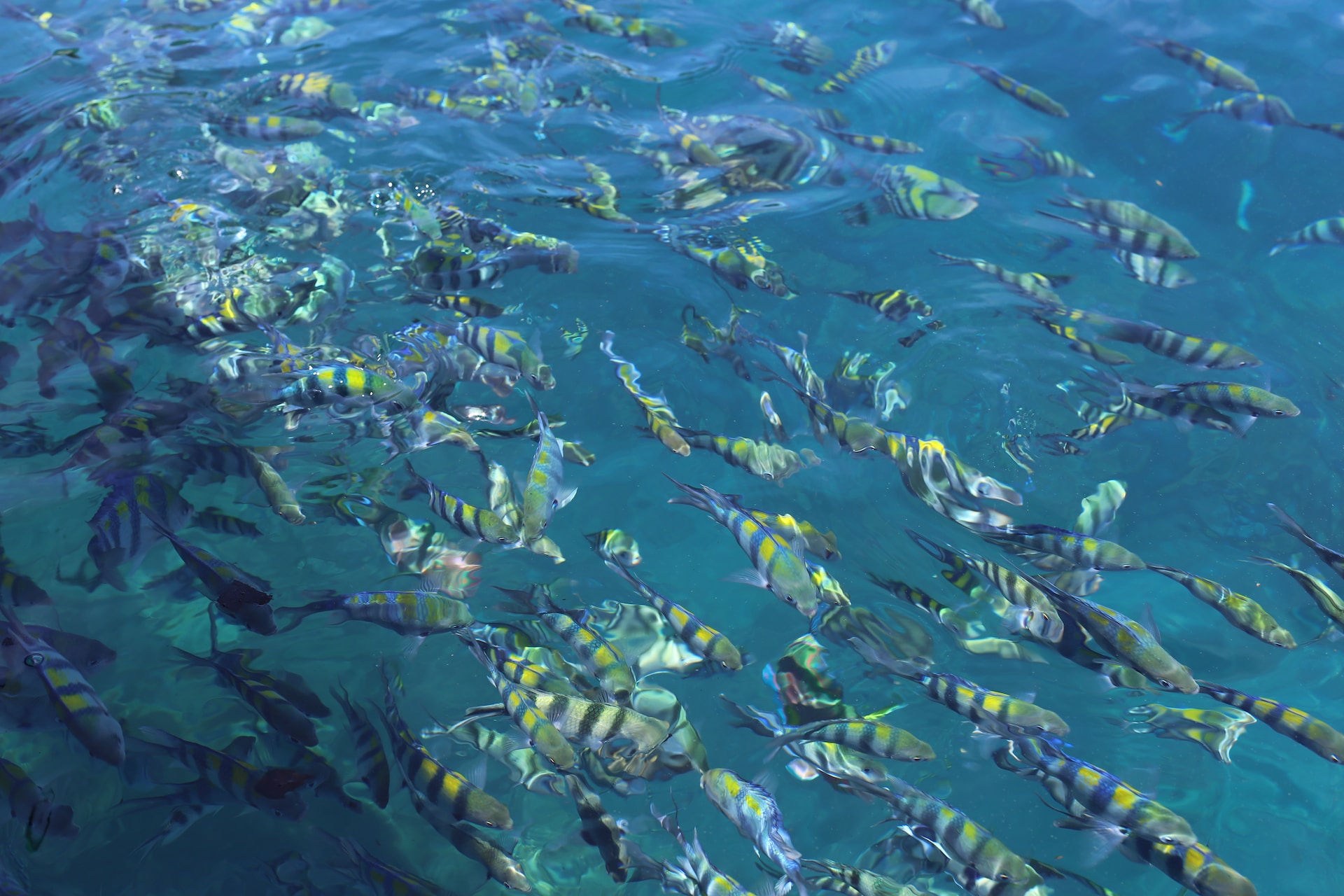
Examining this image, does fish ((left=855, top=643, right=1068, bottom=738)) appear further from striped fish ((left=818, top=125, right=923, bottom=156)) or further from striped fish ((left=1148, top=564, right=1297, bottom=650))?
striped fish ((left=818, top=125, right=923, bottom=156))

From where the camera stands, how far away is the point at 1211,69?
276 inches

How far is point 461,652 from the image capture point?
173 inches

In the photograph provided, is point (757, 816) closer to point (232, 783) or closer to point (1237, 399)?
point (232, 783)

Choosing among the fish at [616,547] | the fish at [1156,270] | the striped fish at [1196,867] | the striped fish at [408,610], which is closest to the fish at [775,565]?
the fish at [616,547]

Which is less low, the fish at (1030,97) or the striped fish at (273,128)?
the striped fish at (273,128)

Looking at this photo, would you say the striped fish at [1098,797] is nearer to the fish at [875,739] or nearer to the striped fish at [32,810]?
the fish at [875,739]

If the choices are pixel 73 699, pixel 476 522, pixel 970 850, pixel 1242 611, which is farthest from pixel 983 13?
pixel 73 699

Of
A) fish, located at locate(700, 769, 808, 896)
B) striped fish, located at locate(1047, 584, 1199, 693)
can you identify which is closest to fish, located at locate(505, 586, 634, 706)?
fish, located at locate(700, 769, 808, 896)

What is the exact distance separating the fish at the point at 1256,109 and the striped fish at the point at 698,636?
21.6 feet

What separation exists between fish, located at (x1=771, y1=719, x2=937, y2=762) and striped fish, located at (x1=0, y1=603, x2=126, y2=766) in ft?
9.88

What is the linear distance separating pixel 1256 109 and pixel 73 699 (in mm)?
9347

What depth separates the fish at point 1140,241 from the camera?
17.9 feet

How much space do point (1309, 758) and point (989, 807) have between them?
6.65 ft

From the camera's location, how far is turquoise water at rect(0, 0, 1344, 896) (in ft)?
12.9
